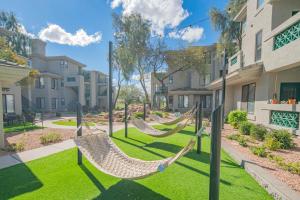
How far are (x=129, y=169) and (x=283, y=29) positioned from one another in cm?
832

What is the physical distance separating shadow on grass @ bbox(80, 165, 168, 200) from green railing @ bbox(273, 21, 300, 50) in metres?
7.61

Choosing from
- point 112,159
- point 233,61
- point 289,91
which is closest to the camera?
point 112,159

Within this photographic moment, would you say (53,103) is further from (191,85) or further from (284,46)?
(284,46)

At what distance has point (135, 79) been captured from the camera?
28547 millimetres

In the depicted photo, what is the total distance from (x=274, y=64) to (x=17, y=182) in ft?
32.9

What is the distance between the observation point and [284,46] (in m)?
7.21

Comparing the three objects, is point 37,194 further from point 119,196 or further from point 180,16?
point 180,16

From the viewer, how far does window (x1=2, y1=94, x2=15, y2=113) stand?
14855 millimetres

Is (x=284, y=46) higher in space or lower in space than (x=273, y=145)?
higher

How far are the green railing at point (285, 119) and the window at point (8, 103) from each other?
1941 cm

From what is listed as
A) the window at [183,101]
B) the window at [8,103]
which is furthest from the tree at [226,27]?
the window at [8,103]

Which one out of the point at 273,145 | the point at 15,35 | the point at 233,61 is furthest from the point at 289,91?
the point at 15,35

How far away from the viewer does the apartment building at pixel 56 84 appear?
2469cm

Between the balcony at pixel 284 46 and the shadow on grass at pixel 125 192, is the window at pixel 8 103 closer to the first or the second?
the shadow on grass at pixel 125 192
